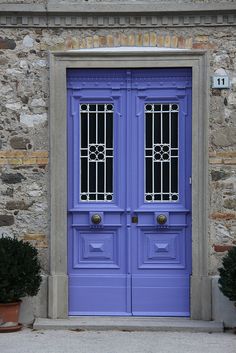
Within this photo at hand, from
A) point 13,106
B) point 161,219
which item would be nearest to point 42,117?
point 13,106

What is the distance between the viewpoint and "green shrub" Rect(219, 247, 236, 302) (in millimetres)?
9219

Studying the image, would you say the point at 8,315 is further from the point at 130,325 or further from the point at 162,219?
the point at 162,219

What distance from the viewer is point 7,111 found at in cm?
997

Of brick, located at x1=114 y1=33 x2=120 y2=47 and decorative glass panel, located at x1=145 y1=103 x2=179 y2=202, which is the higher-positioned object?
brick, located at x1=114 y1=33 x2=120 y2=47

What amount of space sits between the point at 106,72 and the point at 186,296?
104 inches

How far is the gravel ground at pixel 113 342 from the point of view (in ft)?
28.7

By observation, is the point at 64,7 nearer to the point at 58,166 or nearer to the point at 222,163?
the point at 58,166

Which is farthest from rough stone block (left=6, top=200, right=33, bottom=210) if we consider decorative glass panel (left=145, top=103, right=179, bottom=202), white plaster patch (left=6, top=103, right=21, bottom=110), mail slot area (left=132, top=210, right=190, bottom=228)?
decorative glass panel (left=145, top=103, right=179, bottom=202)

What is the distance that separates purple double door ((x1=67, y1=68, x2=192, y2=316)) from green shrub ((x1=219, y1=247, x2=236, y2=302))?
2.30 ft

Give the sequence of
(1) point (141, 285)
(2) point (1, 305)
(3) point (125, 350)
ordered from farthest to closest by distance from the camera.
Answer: (1) point (141, 285)
(2) point (1, 305)
(3) point (125, 350)

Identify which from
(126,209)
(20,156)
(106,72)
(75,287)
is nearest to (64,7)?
(106,72)

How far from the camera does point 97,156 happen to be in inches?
397

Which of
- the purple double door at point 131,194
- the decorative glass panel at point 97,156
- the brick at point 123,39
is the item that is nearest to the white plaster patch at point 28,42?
the purple double door at point 131,194

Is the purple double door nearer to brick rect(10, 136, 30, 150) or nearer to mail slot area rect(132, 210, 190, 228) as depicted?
mail slot area rect(132, 210, 190, 228)
